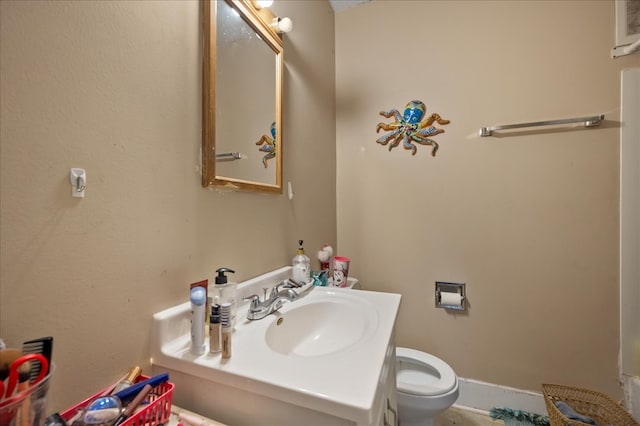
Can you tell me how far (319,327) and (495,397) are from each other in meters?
1.27

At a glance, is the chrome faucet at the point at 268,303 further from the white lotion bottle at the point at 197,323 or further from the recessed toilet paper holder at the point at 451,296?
the recessed toilet paper holder at the point at 451,296

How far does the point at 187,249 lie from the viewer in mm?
767

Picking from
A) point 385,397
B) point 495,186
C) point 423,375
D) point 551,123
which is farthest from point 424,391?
point 551,123

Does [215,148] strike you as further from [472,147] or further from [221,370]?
[472,147]

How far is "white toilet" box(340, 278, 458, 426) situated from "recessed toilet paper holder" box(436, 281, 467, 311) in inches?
13.7

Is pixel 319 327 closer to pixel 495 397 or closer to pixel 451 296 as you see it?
pixel 451 296

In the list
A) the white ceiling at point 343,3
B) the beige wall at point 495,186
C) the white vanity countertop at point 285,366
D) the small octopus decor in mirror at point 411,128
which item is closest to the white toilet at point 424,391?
the beige wall at point 495,186

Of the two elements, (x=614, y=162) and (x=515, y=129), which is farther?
(x=515, y=129)

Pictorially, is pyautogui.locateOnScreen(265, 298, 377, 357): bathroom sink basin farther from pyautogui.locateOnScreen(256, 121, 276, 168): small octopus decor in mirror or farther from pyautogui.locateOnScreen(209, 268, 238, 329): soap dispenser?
pyautogui.locateOnScreen(256, 121, 276, 168): small octopus decor in mirror

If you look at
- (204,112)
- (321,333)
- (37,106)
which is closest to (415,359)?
(321,333)

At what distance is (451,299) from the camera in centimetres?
158

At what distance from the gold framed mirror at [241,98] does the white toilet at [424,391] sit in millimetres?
1044

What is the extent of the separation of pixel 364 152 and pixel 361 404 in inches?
61.5

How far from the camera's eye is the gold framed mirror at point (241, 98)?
2.71 feet
